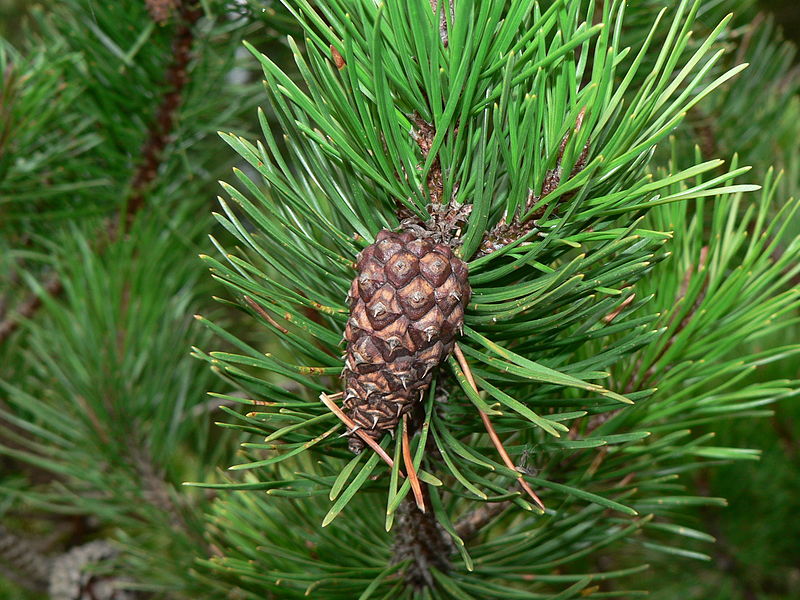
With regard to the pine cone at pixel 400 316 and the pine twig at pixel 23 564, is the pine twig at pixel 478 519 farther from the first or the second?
the pine twig at pixel 23 564

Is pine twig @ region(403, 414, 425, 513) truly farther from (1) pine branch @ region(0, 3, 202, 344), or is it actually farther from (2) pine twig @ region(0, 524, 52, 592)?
(2) pine twig @ region(0, 524, 52, 592)

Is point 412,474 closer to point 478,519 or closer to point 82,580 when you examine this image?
point 478,519

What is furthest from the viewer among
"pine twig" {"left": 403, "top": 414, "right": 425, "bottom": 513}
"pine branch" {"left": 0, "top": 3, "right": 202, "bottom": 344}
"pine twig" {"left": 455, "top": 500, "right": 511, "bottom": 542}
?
"pine branch" {"left": 0, "top": 3, "right": 202, "bottom": 344}

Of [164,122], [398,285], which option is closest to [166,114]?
[164,122]

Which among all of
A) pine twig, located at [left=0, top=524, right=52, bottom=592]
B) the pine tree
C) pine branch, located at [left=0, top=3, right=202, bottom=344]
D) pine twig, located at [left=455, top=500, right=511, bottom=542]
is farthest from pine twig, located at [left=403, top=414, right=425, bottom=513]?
pine twig, located at [left=0, top=524, right=52, bottom=592]

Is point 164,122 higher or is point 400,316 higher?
point 164,122

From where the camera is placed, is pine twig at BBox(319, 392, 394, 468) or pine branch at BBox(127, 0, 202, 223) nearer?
pine twig at BBox(319, 392, 394, 468)

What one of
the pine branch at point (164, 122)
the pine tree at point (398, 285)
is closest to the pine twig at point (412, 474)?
the pine tree at point (398, 285)

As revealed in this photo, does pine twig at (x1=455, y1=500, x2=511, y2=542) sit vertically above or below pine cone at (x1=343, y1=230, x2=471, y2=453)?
below

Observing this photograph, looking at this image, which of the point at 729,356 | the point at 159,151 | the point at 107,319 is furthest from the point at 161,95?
the point at 729,356
